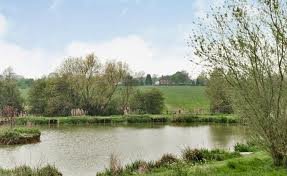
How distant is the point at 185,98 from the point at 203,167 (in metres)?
60.4

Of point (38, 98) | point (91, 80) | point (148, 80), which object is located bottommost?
point (38, 98)

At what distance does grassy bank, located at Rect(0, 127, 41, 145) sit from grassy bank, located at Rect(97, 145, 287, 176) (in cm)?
1228

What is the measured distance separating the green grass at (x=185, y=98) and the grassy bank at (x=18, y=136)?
35.7 meters

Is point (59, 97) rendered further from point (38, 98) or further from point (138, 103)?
point (138, 103)

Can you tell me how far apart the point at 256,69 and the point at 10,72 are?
47.0 meters

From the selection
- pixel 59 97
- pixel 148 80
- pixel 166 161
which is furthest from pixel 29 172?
→ pixel 148 80

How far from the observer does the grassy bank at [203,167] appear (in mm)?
10227

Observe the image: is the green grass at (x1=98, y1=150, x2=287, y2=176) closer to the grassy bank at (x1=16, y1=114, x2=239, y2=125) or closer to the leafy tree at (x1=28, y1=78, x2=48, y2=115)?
the grassy bank at (x1=16, y1=114, x2=239, y2=125)

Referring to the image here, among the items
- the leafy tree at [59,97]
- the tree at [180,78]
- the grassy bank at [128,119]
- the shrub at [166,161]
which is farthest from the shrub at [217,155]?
the tree at [180,78]

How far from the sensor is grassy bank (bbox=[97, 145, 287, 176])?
33.6 ft

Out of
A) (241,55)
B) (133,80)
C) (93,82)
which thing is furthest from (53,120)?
(241,55)

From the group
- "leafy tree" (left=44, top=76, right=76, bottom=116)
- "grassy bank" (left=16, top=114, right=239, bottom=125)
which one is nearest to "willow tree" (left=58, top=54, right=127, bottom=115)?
"leafy tree" (left=44, top=76, right=76, bottom=116)

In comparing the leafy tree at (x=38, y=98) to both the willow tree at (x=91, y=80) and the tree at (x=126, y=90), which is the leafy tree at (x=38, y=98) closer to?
the willow tree at (x=91, y=80)

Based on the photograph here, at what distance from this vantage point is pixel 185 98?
2805 inches
